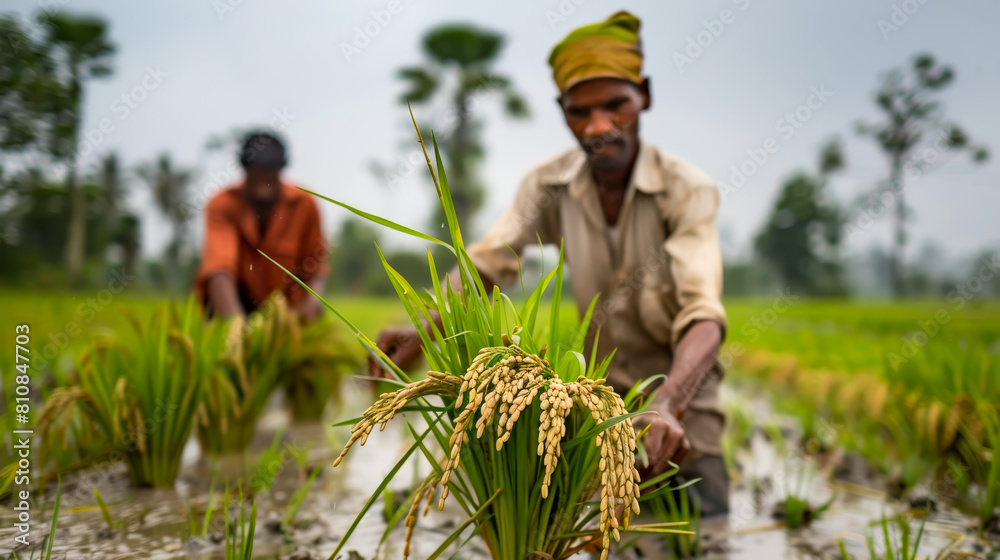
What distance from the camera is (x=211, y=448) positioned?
319 cm

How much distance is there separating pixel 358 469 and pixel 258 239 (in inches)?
76.7

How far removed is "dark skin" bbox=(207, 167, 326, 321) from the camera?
405 cm

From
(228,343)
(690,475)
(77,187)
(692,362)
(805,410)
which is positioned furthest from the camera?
(77,187)

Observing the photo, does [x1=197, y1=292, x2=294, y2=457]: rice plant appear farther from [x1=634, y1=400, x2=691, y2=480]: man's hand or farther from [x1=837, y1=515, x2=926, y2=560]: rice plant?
[x1=837, y1=515, x2=926, y2=560]: rice plant

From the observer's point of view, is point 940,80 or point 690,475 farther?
point 940,80

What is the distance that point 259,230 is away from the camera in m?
4.46

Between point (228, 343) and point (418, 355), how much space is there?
4.53 ft

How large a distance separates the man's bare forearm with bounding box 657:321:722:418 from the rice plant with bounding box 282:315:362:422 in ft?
7.91

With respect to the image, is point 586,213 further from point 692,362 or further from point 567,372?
point 567,372

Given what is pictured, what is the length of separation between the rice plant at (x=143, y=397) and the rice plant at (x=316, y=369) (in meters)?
0.86

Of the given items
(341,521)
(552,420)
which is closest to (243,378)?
(341,521)

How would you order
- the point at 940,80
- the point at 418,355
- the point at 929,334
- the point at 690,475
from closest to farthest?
the point at 418,355 < the point at 690,475 < the point at 929,334 < the point at 940,80

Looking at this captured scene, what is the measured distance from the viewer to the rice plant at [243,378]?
3.08 meters

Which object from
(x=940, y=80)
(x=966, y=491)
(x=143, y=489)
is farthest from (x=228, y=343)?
(x=940, y=80)
